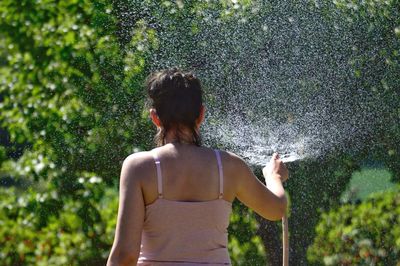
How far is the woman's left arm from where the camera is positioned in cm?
217

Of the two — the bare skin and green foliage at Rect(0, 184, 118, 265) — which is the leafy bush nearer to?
green foliage at Rect(0, 184, 118, 265)

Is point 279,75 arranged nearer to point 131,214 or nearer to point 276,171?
point 276,171

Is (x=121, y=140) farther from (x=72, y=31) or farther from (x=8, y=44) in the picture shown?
(x=8, y=44)

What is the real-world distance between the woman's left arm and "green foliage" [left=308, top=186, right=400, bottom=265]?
2.74 meters

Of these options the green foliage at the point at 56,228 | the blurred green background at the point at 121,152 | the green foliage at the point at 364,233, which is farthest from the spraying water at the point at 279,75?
the green foliage at the point at 56,228

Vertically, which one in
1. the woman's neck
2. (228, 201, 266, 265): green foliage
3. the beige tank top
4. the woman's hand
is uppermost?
the woman's neck

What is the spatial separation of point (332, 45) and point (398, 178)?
33.6 inches

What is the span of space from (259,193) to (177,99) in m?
0.34

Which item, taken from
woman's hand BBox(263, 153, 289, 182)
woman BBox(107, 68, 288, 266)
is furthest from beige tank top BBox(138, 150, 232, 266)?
woman's hand BBox(263, 153, 289, 182)

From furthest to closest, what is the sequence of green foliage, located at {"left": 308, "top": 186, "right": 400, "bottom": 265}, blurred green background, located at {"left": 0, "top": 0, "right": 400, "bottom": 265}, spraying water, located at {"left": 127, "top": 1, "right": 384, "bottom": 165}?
green foliage, located at {"left": 308, "top": 186, "right": 400, "bottom": 265} < blurred green background, located at {"left": 0, "top": 0, "right": 400, "bottom": 265} < spraying water, located at {"left": 127, "top": 1, "right": 384, "bottom": 165}

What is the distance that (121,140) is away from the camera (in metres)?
4.86

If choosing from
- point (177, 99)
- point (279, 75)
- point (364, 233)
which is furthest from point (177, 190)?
point (364, 233)

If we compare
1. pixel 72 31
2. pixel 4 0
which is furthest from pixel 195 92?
pixel 4 0

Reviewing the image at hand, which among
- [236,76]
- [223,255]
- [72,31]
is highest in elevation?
[72,31]
